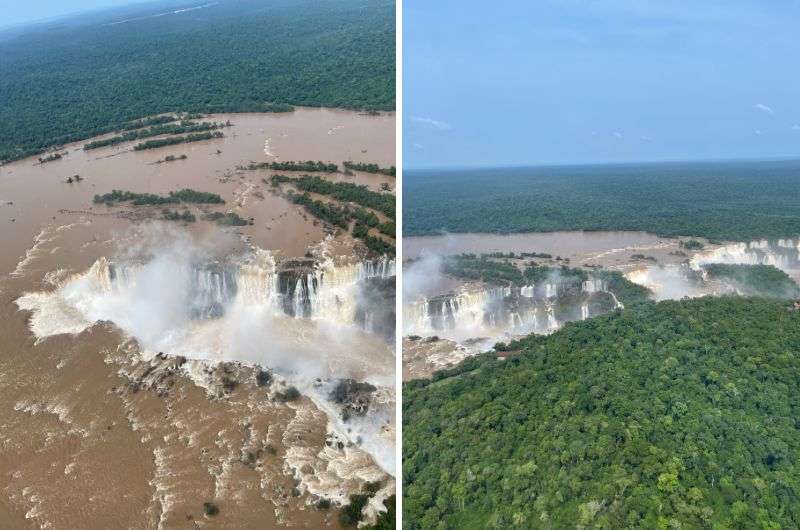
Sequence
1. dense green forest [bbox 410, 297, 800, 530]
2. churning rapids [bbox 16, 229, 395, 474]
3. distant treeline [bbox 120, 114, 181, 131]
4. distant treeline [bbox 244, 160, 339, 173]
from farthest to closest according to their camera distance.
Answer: distant treeline [bbox 120, 114, 181, 131], distant treeline [bbox 244, 160, 339, 173], churning rapids [bbox 16, 229, 395, 474], dense green forest [bbox 410, 297, 800, 530]

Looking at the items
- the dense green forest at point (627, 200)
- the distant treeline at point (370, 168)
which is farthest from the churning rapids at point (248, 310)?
the distant treeline at point (370, 168)

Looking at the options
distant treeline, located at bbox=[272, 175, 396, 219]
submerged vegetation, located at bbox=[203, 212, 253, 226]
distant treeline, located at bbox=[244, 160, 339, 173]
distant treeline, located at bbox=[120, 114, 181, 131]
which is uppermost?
distant treeline, located at bbox=[120, 114, 181, 131]

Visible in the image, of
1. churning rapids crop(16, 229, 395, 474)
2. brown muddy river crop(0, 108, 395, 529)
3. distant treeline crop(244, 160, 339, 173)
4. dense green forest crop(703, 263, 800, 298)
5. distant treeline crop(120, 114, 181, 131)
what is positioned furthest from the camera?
distant treeline crop(120, 114, 181, 131)

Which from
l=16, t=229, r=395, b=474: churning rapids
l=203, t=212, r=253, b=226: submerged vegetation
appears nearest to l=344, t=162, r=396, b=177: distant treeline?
l=203, t=212, r=253, b=226: submerged vegetation

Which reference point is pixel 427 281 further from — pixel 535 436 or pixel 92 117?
pixel 92 117

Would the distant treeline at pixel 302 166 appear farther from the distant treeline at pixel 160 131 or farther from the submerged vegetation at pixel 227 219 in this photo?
the distant treeline at pixel 160 131

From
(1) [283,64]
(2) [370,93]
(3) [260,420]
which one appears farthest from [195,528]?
(1) [283,64]

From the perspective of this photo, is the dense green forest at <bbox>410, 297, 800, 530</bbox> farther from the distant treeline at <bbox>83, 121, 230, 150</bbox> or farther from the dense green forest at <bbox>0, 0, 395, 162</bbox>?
the distant treeline at <bbox>83, 121, 230, 150</bbox>
